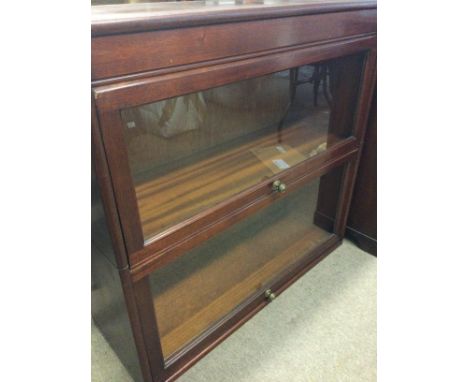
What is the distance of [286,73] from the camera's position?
0.88 metres

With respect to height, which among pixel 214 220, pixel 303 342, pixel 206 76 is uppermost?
pixel 206 76

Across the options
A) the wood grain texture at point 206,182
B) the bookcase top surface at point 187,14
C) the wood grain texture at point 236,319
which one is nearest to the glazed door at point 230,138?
the wood grain texture at point 206,182

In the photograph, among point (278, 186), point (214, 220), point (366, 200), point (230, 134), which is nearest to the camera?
point (214, 220)

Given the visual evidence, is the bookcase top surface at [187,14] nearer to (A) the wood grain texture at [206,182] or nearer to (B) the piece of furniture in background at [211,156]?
(B) the piece of furniture in background at [211,156]

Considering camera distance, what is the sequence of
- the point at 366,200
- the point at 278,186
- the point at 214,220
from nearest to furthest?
the point at 214,220, the point at 278,186, the point at 366,200

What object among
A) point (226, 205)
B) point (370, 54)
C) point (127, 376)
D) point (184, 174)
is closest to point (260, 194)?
point (226, 205)

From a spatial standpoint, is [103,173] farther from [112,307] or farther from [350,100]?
[350,100]

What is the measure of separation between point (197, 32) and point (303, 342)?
936mm

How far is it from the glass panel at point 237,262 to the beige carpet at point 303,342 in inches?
3.8

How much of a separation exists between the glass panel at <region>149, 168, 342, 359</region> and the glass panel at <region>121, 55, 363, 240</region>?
0.16 m

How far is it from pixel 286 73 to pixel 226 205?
14.6 inches

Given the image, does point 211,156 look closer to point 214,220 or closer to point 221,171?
point 221,171

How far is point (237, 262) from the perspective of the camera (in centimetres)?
122

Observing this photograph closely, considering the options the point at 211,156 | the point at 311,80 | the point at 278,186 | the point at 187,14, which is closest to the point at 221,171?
the point at 211,156
